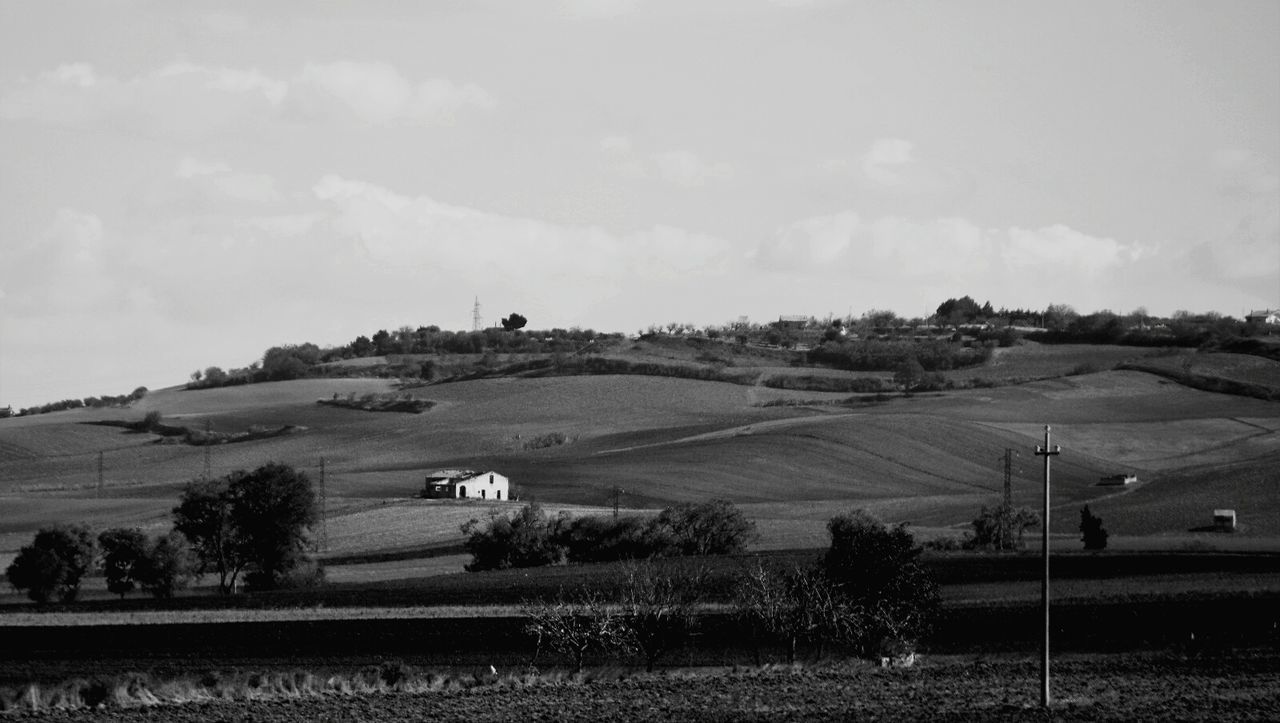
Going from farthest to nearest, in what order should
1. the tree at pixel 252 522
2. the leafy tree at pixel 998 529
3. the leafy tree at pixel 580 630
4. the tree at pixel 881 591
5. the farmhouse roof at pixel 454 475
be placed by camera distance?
the farmhouse roof at pixel 454 475, the leafy tree at pixel 998 529, the tree at pixel 252 522, the tree at pixel 881 591, the leafy tree at pixel 580 630

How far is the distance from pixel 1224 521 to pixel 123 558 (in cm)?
6080

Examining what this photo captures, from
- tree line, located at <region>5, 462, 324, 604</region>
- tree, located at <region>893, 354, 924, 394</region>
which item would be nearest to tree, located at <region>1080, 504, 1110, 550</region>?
tree line, located at <region>5, 462, 324, 604</region>

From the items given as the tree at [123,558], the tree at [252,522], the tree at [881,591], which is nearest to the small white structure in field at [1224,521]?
the tree at [252,522]

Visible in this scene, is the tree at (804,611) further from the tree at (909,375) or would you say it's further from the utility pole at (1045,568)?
the tree at (909,375)

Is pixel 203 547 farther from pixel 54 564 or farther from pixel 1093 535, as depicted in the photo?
pixel 1093 535

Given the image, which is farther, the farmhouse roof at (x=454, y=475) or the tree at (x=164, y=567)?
the farmhouse roof at (x=454, y=475)

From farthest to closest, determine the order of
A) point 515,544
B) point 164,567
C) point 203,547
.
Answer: point 515,544
point 203,547
point 164,567

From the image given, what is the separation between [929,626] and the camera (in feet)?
157

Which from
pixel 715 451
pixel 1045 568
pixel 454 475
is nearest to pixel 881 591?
pixel 1045 568

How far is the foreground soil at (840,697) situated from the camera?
34.8 meters

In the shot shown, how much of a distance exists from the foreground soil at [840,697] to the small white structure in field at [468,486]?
77419 mm

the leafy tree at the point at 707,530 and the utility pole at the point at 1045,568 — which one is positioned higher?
the utility pole at the point at 1045,568

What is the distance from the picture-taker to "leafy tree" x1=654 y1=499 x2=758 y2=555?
3639 inches

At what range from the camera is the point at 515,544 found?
8969cm
